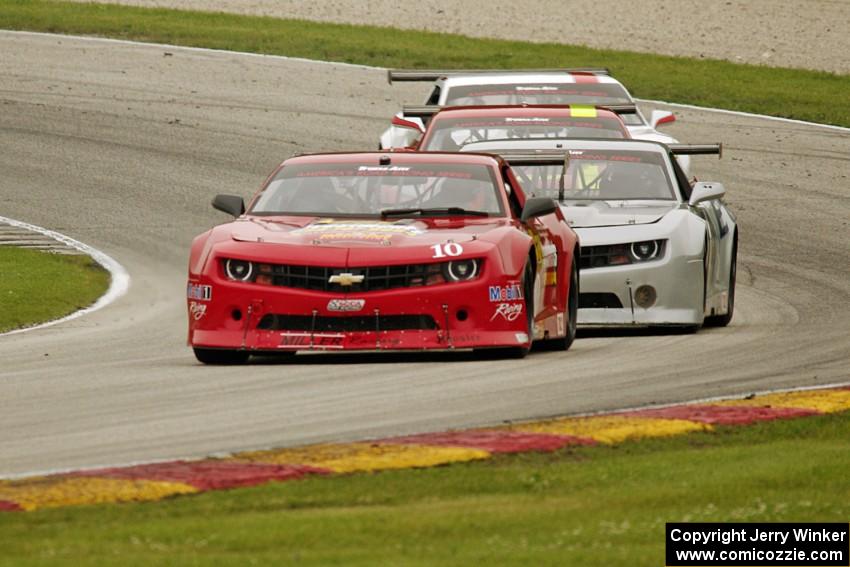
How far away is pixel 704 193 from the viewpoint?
574 inches

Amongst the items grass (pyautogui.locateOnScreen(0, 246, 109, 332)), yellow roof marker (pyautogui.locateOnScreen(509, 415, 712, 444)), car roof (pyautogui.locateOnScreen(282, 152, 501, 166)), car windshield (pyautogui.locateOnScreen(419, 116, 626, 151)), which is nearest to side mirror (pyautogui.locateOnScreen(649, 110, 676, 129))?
car windshield (pyautogui.locateOnScreen(419, 116, 626, 151))

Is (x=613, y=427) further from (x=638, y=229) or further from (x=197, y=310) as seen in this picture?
(x=638, y=229)

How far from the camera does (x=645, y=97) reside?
2986cm

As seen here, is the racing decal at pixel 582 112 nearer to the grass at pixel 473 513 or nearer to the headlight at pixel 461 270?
the headlight at pixel 461 270

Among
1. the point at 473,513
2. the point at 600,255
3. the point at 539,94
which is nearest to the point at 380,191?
the point at 600,255

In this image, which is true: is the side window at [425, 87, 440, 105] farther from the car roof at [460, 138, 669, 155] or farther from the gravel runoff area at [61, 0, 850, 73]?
the gravel runoff area at [61, 0, 850, 73]

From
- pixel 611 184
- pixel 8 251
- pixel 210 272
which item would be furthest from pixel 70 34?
pixel 210 272

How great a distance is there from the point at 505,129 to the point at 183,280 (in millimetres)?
3063

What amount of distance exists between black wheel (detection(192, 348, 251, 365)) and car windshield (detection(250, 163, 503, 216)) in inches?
41.3

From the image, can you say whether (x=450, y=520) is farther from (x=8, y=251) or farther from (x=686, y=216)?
(x=8, y=251)

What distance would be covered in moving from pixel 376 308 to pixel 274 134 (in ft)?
50.4

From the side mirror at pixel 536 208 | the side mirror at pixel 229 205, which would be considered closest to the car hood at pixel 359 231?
the side mirror at pixel 536 208

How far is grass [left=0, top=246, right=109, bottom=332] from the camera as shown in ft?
51.7

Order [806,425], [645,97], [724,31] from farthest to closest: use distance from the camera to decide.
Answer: [724,31] → [645,97] → [806,425]
